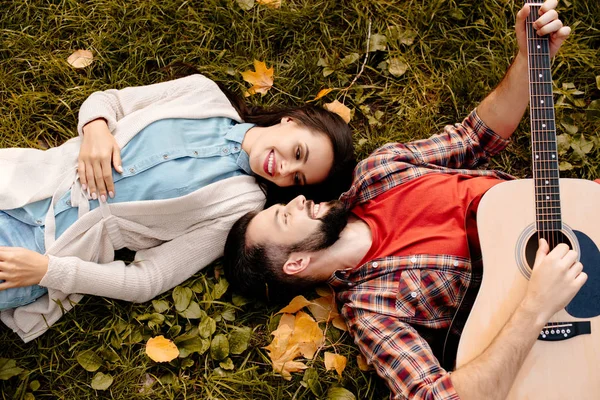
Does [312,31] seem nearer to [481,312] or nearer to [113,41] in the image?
[113,41]

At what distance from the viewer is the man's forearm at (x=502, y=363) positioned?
2.50m

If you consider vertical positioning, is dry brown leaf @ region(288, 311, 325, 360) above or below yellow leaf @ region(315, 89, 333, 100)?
below

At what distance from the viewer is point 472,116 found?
3.24m

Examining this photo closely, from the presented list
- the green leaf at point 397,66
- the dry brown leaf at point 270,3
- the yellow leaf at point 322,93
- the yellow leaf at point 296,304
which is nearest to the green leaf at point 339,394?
the yellow leaf at point 296,304

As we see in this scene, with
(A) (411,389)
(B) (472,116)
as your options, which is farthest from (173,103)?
(A) (411,389)

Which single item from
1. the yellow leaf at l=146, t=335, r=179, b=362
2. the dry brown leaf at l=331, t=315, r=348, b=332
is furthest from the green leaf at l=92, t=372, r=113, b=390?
the dry brown leaf at l=331, t=315, r=348, b=332

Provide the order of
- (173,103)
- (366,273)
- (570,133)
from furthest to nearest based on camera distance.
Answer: (570,133) → (173,103) → (366,273)

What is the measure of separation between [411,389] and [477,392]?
0.28 metres

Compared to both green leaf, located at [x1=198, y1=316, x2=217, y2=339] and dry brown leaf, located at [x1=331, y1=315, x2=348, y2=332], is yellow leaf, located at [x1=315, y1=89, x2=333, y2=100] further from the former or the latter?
green leaf, located at [x1=198, y1=316, x2=217, y2=339]

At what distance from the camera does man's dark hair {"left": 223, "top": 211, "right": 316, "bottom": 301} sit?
3.00 metres

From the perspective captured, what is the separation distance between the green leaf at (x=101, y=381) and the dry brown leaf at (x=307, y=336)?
2.97 feet

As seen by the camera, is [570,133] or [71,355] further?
[570,133]

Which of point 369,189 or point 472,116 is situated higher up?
point 472,116

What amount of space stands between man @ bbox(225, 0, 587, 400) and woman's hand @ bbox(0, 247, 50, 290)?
88 cm
